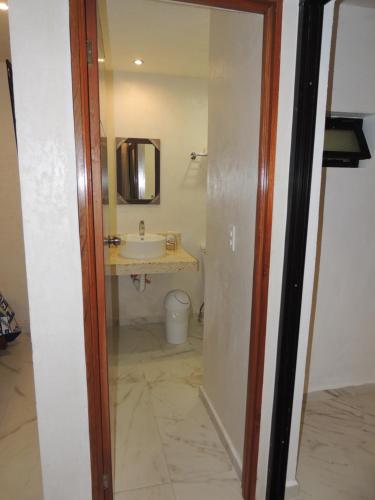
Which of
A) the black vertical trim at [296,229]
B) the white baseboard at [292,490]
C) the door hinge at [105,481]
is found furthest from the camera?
the white baseboard at [292,490]

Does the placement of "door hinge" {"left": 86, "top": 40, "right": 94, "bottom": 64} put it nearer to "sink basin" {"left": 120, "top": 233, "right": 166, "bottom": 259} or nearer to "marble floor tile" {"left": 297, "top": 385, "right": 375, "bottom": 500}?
"sink basin" {"left": 120, "top": 233, "right": 166, "bottom": 259}

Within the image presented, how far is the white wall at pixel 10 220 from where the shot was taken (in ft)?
9.95

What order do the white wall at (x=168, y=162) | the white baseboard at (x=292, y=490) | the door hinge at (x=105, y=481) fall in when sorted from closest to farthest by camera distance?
the door hinge at (x=105, y=481) < the white baseboard at (x=292, y=490) < the white wall at (x=168, y=162)

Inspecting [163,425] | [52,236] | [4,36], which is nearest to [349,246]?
[163,425]

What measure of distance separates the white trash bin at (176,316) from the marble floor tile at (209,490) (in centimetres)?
A: 149

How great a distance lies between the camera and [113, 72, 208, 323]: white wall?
3145mm

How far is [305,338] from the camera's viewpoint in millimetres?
1456

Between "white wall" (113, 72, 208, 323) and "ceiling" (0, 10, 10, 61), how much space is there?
871 millimetres

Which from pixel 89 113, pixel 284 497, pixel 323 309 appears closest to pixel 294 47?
pixel 89 113

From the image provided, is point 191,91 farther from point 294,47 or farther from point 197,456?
point 197,456

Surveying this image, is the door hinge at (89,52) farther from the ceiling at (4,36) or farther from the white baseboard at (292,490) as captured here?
the white baseboard at (292,490)

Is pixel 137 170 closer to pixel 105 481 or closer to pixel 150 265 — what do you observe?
pixel 150 265

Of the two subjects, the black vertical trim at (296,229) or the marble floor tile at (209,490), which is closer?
the black vertical trim at (296,229)

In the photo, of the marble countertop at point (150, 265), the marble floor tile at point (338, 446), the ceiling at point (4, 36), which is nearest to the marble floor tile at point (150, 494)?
the marble floor tile at point (338, 446)
